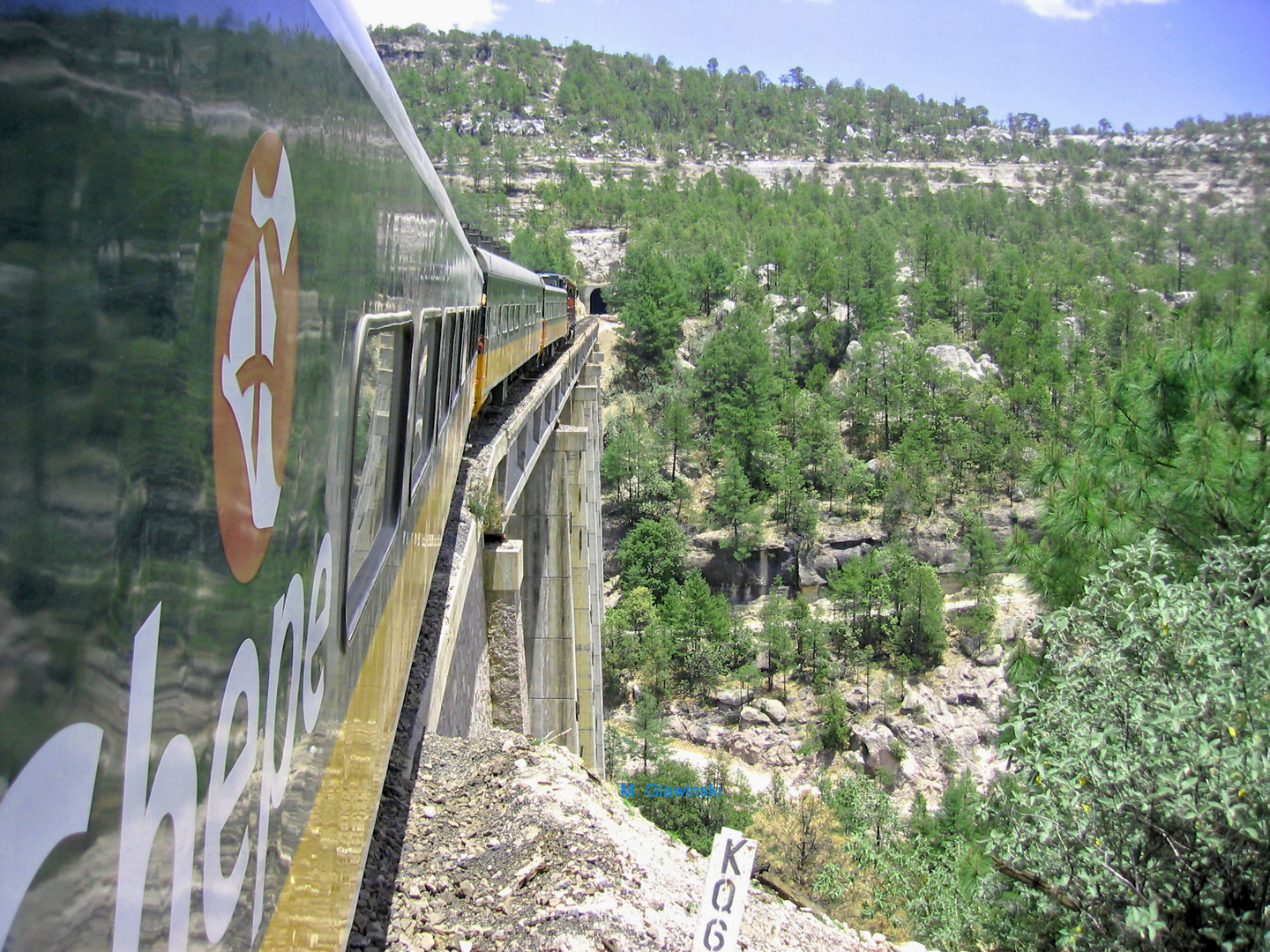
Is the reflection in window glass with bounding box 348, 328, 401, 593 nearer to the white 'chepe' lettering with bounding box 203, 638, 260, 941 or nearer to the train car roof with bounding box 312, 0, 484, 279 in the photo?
the train car roof with bounding box 312, 0, 484, 279

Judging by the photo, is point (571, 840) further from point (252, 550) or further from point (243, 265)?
point (243, 265)

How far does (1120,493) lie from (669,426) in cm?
4069

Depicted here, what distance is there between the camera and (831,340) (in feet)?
175

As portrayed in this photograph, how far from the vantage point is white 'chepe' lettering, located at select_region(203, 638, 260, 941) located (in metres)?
0.97

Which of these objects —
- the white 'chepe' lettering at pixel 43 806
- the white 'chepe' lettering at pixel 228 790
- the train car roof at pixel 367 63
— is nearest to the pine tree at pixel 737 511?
the train car roof at pixel 367 63

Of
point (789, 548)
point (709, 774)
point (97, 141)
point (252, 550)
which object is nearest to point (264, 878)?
point (252, 550)

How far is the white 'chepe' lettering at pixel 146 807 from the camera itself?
0.74m

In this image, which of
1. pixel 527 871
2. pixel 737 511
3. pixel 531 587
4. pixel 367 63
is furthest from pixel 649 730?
pixel 367 63

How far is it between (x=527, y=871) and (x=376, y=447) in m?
1.96

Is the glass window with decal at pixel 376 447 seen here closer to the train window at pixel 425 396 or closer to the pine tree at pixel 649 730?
the train window at pixel 425 396

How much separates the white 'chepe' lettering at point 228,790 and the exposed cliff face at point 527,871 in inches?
74.5

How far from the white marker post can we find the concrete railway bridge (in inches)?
75.8

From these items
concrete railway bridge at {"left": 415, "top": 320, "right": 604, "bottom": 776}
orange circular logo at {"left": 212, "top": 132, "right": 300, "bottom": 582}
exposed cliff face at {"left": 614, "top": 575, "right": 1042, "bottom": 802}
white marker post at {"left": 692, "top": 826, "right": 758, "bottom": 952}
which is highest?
orange circular logo at {"left": 212, "top": 132, "right": 300, "bottom": 582}

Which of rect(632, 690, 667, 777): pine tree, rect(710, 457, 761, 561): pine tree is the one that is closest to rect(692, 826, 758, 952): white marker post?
rect(632, 690, 667, 777): pine tree
